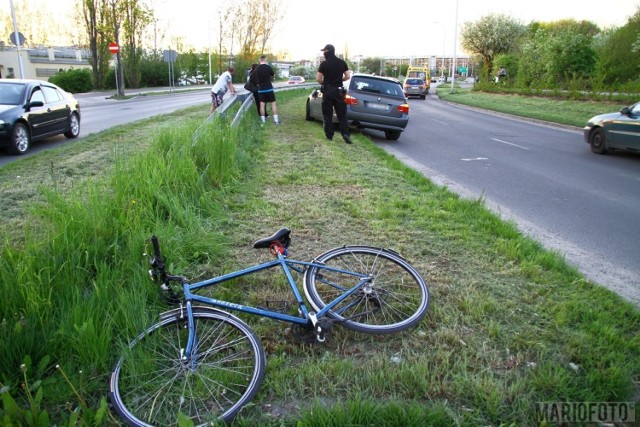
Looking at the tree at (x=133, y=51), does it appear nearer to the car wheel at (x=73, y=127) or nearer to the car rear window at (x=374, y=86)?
the car wheel at (x=73, y=127)

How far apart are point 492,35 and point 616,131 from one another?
4437cm

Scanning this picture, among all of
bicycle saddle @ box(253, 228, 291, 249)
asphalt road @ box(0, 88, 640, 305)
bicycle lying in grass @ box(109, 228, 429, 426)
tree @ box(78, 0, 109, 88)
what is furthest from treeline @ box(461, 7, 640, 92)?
tree @ box(78, 0, 109, 88)

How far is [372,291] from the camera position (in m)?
3.43

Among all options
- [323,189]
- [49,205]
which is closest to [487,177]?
[323,189]

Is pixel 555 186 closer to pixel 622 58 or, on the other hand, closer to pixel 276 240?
pixel 276 240

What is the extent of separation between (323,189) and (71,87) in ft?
132

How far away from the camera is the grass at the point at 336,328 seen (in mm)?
2572

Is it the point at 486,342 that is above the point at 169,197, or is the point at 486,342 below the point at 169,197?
below

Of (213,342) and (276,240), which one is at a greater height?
(276,240)

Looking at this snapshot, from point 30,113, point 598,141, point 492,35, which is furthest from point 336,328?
point 492,35

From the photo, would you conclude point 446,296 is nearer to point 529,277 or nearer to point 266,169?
point 529,277

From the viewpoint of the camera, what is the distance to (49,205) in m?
4.10

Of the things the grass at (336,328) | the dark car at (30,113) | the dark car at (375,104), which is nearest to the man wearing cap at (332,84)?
the dark car at (375,104)

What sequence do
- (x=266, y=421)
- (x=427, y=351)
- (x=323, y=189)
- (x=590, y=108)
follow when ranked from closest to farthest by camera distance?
(x=266, y=421), (x=427, y=351), (x=323, y=189), (x=590, y=108)
